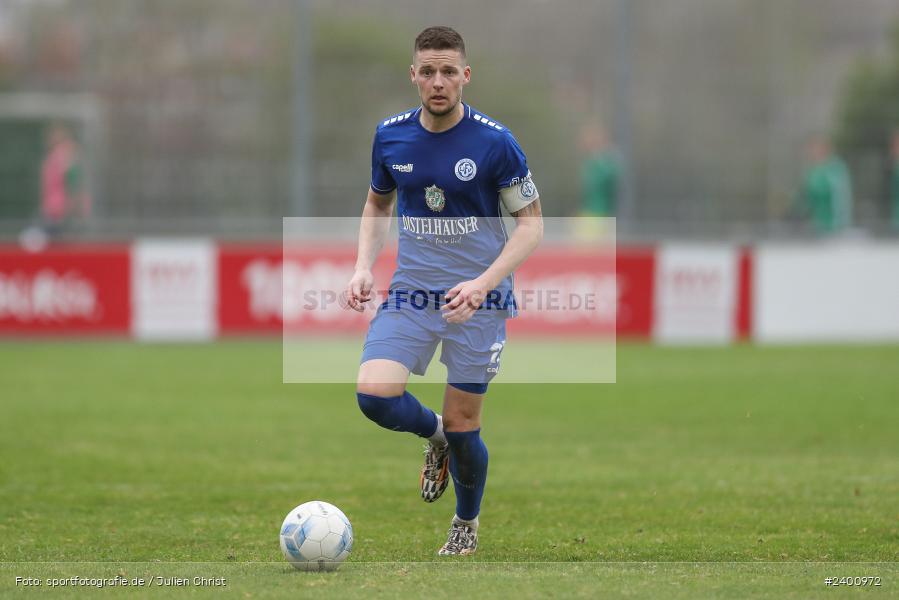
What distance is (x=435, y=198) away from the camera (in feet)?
22.5

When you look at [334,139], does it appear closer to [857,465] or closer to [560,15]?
[560,15]

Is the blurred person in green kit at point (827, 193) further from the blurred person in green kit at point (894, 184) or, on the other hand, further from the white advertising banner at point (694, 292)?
the white advertising banner at point (694, 292)

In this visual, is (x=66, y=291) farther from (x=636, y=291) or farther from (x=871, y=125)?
(x=871, y=125)

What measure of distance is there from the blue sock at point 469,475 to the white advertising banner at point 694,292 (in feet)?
41.1

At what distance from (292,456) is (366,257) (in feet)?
12.2

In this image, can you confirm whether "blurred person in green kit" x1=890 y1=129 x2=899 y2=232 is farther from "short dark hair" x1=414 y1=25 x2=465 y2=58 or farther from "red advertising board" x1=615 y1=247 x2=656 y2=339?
"short dark hair" x1=414 y1=25 x2=465 y2=58

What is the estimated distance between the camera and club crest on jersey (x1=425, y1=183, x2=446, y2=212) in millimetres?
6844

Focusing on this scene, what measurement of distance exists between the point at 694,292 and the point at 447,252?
12.8m

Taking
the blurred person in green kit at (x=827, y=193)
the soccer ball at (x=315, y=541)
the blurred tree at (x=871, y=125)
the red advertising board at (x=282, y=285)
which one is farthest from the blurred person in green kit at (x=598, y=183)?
the soccer ball at (x=315, y=541)

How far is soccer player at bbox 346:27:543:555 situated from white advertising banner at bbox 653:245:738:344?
1248cm

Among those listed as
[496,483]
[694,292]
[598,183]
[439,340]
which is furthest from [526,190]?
[598,183]

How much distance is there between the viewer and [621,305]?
63.3 ft

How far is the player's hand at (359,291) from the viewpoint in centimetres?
672

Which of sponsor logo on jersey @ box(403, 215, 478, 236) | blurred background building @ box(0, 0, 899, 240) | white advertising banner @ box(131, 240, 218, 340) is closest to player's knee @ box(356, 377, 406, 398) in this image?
sponsor logo on jersey @ box(403, 215, 478, 236)
